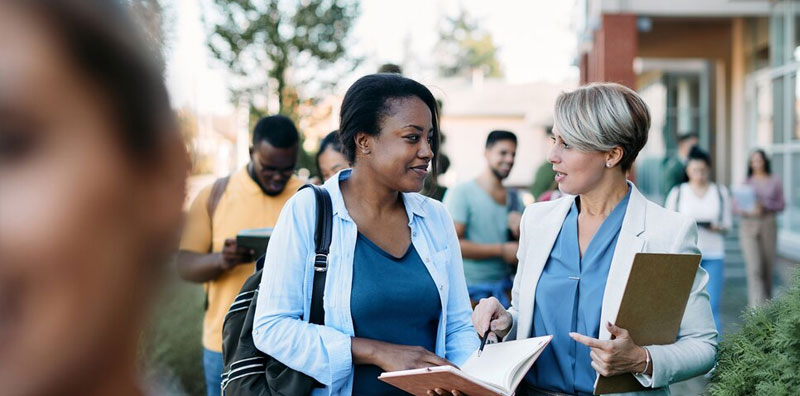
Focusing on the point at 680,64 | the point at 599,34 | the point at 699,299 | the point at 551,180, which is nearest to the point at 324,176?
the point at 699,299

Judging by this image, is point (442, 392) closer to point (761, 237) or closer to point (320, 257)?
point (320, 257)

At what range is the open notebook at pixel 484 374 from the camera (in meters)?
2.19

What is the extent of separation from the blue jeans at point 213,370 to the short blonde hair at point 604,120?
2.28 meters

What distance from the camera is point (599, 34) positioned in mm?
12602

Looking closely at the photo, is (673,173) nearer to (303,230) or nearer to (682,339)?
(682,339)

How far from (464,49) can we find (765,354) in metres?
75.5

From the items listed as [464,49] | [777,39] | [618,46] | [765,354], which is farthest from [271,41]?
[464,49]

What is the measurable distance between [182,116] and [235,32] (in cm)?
1353

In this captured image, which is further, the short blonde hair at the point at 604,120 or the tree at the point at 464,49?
the tree at the point at 464,49

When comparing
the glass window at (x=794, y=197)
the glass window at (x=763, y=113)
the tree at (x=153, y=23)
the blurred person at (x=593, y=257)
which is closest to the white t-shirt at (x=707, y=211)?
the blurred person at (x=593, y=257)

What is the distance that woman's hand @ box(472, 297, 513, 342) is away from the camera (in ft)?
9.08

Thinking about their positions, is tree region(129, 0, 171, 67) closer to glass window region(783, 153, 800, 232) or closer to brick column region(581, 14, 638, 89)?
brick column region(581, 14, 638, 89)

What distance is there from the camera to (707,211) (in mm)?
7676

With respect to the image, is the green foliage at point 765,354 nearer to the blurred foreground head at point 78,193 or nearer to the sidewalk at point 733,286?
the blurred foreground head at point 78,193
